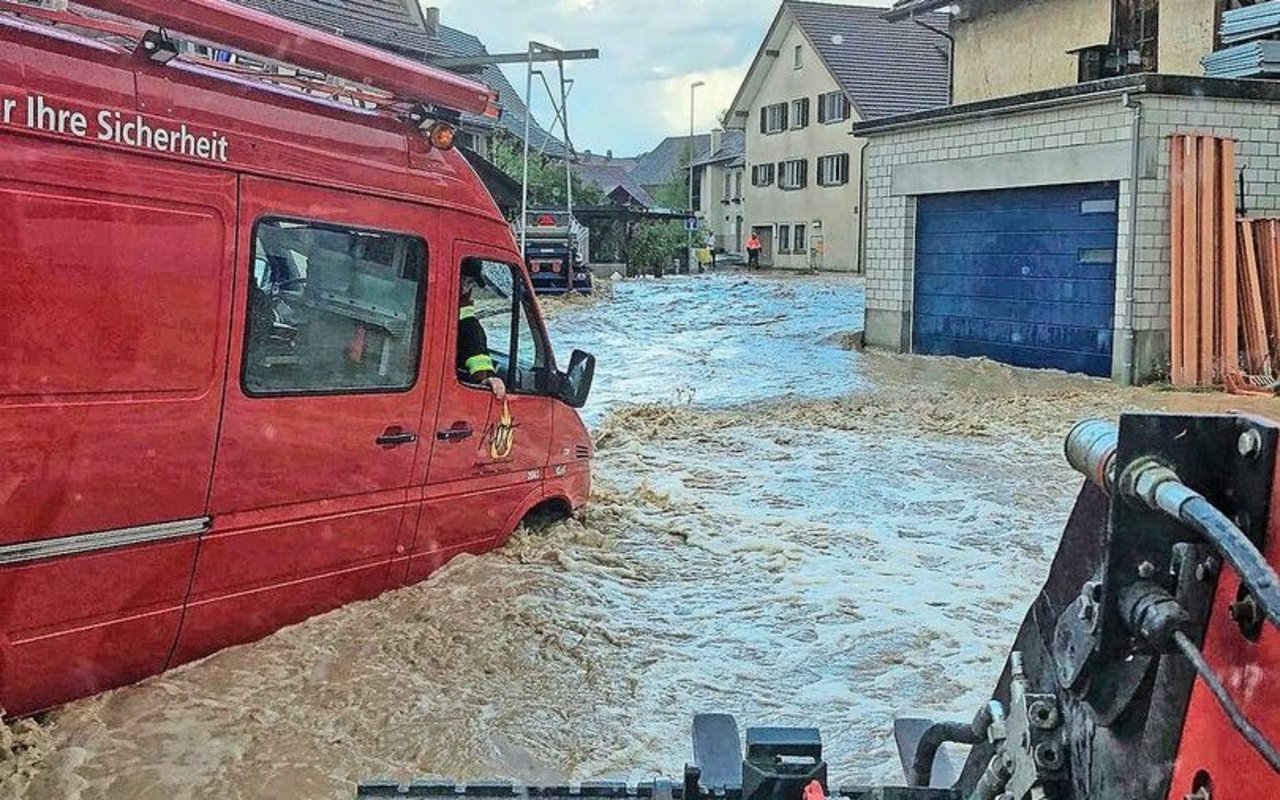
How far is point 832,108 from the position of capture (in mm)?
49531

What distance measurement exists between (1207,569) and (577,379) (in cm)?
538

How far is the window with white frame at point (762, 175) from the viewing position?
54594 millimetres

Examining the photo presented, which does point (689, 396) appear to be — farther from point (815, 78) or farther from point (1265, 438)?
point (815, 78)

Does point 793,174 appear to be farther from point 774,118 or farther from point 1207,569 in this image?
point 1207,569

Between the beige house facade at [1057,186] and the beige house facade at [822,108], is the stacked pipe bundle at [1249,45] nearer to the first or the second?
the beige house facade at [1057,186]

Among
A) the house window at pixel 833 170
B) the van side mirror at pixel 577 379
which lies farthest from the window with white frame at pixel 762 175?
the van side mirror at pixel 577 379

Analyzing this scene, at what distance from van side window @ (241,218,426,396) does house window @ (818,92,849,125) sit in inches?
1769

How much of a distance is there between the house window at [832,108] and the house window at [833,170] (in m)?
1.44

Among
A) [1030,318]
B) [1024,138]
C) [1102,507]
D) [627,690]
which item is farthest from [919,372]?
[1102,507]

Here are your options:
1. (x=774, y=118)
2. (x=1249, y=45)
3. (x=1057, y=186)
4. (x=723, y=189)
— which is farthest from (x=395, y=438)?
(x=723, y=189)

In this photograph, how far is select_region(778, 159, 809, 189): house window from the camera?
2031 inches

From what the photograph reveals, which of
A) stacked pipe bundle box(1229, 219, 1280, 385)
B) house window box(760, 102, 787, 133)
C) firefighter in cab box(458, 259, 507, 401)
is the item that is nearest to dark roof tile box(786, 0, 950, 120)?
house window box(760, 102, 787, 133)

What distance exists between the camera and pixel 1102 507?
1.94 metres

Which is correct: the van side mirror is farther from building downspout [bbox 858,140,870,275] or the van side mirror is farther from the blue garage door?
building downspout [bbox 858,140,870,275]
